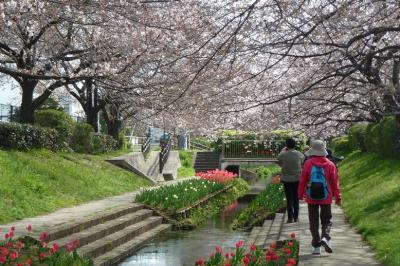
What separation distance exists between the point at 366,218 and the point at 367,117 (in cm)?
918

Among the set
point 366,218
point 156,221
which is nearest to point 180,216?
point 156,221

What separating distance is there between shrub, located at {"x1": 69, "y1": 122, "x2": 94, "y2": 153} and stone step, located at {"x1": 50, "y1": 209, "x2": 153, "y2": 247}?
429 inches

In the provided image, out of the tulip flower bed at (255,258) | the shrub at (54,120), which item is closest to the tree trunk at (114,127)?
the shrub at (54,120)

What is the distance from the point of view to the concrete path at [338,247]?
773 centimetres

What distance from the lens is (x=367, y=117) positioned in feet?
65.2

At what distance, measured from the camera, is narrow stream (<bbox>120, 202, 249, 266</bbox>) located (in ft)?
36.0

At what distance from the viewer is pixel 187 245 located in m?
12.9

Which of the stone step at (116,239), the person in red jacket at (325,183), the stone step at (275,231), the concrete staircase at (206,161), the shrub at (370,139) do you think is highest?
the shrub at (370,139)

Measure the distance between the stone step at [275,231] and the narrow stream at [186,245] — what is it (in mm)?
997

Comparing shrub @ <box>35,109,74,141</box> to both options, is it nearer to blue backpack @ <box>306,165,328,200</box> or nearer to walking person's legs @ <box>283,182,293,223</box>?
walking person's legs @ <box>283,182,293,223</box>

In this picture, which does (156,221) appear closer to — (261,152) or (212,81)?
(212,81)

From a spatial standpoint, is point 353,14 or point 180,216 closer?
point 353,14

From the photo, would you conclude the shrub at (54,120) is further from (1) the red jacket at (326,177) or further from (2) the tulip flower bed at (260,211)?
(1) the red jacket at (326,177)

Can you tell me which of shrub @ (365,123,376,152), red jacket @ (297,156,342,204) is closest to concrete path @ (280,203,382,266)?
red jacket @ (297,156,342,204)
